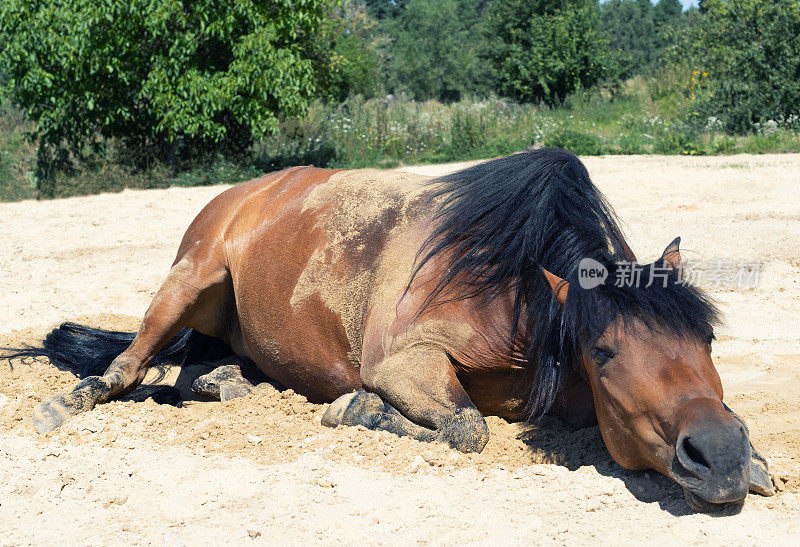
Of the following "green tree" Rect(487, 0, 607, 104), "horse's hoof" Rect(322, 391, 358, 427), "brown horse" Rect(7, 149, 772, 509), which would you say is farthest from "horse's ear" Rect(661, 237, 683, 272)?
"green tree" Rect(487, 0, 607, 104)

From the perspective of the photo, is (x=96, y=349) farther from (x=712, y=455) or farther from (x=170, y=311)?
(x=712, y=455)

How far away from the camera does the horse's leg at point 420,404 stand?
113 inches

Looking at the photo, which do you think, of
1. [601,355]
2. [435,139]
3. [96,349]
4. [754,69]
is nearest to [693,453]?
[601,355]

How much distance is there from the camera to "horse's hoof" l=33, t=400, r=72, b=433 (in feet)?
11.4

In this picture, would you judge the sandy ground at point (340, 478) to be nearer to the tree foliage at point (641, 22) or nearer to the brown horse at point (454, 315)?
the brown horse at point (454, 315)

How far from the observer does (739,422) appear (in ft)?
7.28

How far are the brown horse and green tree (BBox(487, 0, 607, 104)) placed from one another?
697 inches

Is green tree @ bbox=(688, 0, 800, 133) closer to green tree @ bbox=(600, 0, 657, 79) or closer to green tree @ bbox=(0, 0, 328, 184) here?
green tree @ bbox=(0, 0, 328, 184)

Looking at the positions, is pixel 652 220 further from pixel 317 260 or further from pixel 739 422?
pixel 739 422

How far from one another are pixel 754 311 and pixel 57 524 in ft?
14.8

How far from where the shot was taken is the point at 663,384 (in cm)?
233

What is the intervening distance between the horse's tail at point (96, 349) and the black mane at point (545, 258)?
2111 mm

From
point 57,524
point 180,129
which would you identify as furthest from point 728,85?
point 57,524

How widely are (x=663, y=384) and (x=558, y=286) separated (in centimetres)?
56
